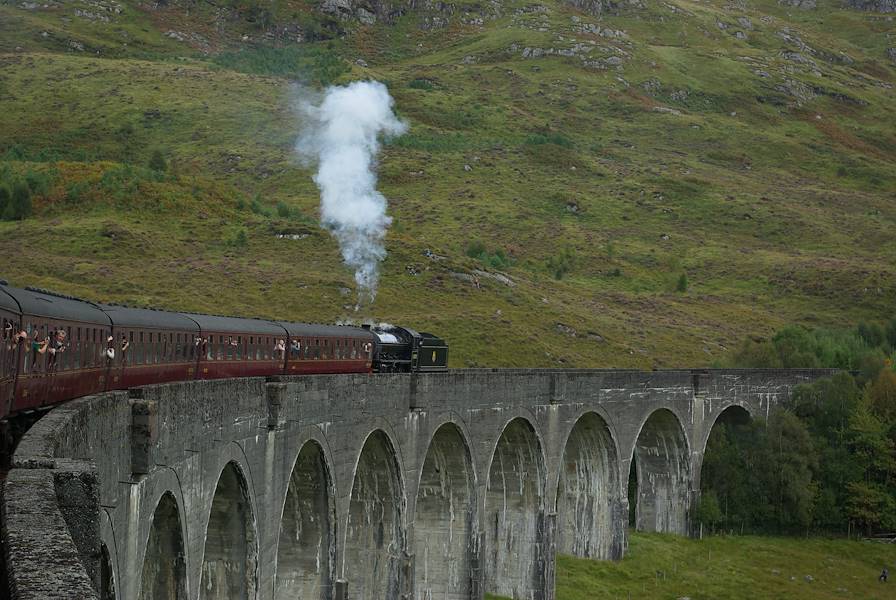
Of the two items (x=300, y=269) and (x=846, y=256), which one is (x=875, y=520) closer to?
(x=300, y=269)

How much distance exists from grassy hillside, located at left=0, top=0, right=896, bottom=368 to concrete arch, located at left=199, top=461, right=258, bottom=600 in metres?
48.1

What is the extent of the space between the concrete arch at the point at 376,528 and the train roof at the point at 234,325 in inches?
198

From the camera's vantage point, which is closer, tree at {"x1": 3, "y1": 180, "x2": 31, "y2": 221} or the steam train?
the steam train

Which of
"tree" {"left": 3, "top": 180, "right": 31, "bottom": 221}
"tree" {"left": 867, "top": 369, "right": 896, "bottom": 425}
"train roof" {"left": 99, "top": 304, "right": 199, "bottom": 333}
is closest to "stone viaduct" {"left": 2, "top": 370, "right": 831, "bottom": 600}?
"train roof" {"left": 99, "top": 304, "right": 199, "bottom": 333}

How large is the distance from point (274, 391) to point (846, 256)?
10760 centimetres

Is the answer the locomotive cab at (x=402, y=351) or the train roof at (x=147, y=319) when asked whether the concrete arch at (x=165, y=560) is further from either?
the locomotive cab at (x=402, y=351)

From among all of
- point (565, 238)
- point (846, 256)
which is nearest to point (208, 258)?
point (565, 238)

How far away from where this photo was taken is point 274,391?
2375 cm

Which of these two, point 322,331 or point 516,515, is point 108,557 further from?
point 516,515

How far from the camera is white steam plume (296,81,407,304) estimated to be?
2798 inches

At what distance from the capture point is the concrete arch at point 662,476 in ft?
194

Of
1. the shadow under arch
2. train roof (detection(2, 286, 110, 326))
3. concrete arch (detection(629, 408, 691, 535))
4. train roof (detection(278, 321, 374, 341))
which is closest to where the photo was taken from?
train roof (detection(2, 286, 110, 326))

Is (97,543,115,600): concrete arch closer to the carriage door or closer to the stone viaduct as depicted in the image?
the stone viaduct

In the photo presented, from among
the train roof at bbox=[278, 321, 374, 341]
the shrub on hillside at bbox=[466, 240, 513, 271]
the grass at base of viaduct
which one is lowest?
the grass at base of viaduct
